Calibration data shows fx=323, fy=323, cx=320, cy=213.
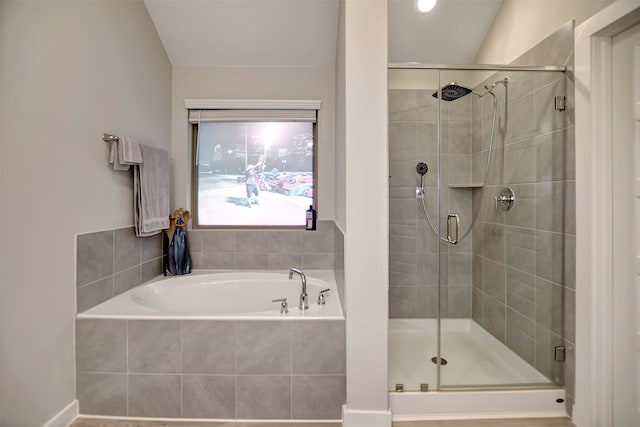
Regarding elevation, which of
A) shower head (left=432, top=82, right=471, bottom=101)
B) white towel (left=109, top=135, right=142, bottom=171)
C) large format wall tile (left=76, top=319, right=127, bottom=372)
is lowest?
large format wall tile (left=76, top=319, right=127, bottom=372)

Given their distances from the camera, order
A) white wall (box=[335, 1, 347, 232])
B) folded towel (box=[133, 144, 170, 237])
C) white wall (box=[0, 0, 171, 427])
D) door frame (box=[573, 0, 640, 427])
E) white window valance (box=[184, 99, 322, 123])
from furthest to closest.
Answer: white window valance (box=[184, 99, 322, 123]) → folded towel (box=[133, 144, 170, 237]) → white wall (box=[335, 1, 347, 232]) → door frame (box=[573, 0, 640, 427]) → white wall (box=[0, 0, 171, 427])

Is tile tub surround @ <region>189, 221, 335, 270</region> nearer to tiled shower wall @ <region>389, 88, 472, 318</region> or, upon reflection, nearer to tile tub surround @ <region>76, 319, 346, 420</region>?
tiled shower wall @ <region>389, 88, 472, 318</region>

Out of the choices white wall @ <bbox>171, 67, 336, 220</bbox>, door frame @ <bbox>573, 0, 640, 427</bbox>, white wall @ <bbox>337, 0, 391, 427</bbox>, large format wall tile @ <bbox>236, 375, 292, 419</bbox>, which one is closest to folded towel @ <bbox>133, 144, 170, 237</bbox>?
white wall @ <bbox>171, 67, 336, 220</bbox>

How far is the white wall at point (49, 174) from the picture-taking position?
4.51ft

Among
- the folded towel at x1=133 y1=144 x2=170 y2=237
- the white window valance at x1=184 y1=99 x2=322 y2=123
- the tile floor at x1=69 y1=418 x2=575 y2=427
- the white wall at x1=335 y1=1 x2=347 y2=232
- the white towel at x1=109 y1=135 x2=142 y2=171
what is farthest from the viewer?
the white window valance at x1=184 y1=99 x2=322 y2=123

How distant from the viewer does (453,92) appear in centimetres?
184

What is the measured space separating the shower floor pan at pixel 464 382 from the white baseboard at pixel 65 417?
1.66 meters

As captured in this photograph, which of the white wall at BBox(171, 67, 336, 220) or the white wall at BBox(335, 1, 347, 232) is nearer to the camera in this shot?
the white wall at BBox(335, 1, 347, 232)

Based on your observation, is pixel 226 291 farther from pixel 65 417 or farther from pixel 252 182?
pixel 65 417

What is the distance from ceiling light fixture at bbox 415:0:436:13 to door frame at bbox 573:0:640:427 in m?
1.04

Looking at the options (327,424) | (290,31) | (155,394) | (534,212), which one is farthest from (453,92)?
(155,394)

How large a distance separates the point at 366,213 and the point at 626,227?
3.96 feet

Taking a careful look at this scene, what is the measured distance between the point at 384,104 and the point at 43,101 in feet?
5.38

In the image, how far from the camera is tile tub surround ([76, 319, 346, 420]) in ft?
5.49
